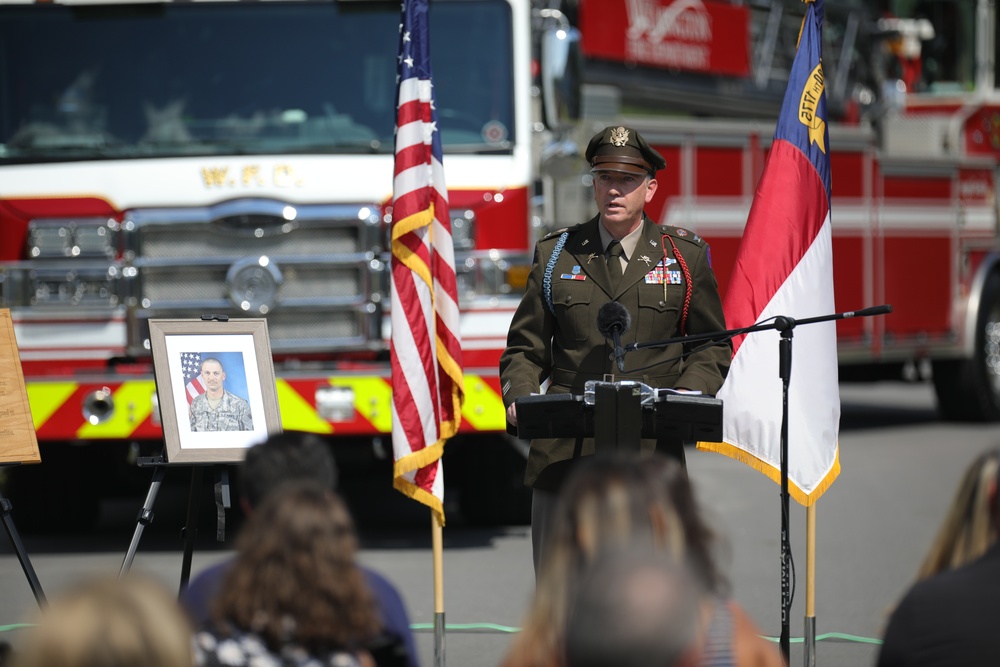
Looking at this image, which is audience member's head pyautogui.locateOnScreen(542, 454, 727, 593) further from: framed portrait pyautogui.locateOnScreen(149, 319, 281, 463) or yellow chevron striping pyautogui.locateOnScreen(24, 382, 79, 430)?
yellow chevron striping pyautogui.locateOnScreen(24, 382, 79, 430)

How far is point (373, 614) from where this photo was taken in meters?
2.92

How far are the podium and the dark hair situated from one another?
1363 millimetres

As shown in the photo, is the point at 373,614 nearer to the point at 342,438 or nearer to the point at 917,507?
the point at 342,438

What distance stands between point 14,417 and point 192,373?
72cm

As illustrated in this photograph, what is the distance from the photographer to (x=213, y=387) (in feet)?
19.7

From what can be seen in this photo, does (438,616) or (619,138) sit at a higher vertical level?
(619,138)

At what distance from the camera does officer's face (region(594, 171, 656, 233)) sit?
16.7ft

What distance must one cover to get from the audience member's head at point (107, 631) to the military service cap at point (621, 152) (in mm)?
2993

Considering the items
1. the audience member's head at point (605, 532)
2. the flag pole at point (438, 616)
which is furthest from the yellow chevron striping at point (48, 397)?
the audience member's head at point (605, 532)

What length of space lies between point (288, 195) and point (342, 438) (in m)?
1.44

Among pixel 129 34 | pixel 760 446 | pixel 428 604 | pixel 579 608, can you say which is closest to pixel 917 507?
pixel 428 604

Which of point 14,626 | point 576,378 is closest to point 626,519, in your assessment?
point 576,378

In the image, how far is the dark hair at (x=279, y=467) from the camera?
11.2 feet

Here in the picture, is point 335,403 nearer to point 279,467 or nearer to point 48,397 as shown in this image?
point 48,397
